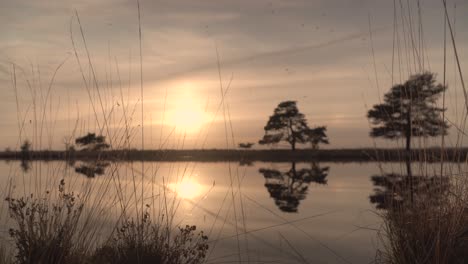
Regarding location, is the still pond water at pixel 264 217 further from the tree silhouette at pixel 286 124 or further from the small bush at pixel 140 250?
the tree silhouette at pixel 286 124

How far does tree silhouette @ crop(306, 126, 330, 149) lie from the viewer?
35188 millimetres

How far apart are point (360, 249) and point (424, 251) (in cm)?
164

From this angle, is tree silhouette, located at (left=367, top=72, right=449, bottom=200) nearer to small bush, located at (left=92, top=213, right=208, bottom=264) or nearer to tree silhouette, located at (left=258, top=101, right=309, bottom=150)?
small bush, located at (left=92, top=213, right=208, bottom=264)

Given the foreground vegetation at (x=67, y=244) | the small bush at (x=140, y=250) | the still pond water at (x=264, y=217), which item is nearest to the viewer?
the foreground vegetation at (x=67, y=244)

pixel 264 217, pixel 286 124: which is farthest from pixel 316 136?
pixel 264 217

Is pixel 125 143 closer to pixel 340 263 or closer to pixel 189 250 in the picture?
pixel 189 250

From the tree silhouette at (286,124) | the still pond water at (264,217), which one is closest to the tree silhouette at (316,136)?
the tree silhouette at (286,124)

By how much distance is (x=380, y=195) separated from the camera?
9164 mm

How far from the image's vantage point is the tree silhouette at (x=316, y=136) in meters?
35.2

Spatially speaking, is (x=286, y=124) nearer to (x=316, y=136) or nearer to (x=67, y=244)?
Answer: (x=316, y=136)

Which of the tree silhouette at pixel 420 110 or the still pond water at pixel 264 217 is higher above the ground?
the tree silhouette at pixel 420 110

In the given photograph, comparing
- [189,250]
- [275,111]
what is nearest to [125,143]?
[189,250]

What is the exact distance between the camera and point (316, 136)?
3525cm

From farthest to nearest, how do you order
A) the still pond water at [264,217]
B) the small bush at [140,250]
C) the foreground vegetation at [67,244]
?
the still pond water at [264,217] → the small bush at [140,250] → the foreground vegetation at [67,244]
